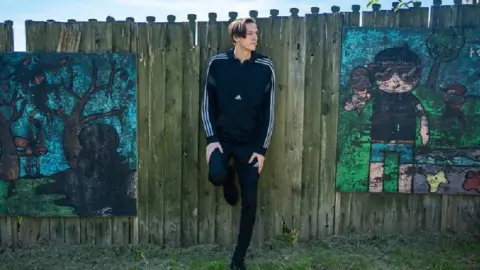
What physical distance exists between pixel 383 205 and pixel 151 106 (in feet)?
7.87

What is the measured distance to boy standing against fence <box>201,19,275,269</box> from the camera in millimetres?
3689

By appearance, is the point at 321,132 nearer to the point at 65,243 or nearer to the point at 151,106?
the point at 151,106

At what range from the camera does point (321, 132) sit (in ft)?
13.7

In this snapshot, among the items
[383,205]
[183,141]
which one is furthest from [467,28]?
[183,141]

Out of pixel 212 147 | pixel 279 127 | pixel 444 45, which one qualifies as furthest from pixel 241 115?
pixel 444 45

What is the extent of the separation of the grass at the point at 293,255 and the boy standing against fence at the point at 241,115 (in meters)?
0.46

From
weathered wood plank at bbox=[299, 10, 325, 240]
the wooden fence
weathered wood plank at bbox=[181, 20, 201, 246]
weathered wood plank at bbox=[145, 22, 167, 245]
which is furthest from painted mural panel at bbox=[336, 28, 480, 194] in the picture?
weathered wood plank at bbox=[145, 22, 167, 245]

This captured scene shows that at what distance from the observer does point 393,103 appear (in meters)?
4.09

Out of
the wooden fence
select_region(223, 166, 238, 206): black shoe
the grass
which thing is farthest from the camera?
the wooden fence

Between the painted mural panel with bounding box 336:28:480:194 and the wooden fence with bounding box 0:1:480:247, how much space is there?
0.12 meters

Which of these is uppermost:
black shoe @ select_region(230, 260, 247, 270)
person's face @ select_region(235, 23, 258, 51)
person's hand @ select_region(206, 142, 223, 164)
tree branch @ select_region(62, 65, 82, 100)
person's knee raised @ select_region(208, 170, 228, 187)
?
person's face @ select_region(235, 23, 258, 51)

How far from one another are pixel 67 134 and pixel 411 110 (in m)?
3.21

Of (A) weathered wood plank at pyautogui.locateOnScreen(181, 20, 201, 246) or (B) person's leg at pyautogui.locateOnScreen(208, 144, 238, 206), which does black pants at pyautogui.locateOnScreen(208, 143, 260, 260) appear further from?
(A) weathered wood plank at pyautogui.locateOnScreen(181, 20, 201, 246)

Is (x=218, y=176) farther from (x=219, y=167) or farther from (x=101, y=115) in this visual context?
(x=101, y=115)
